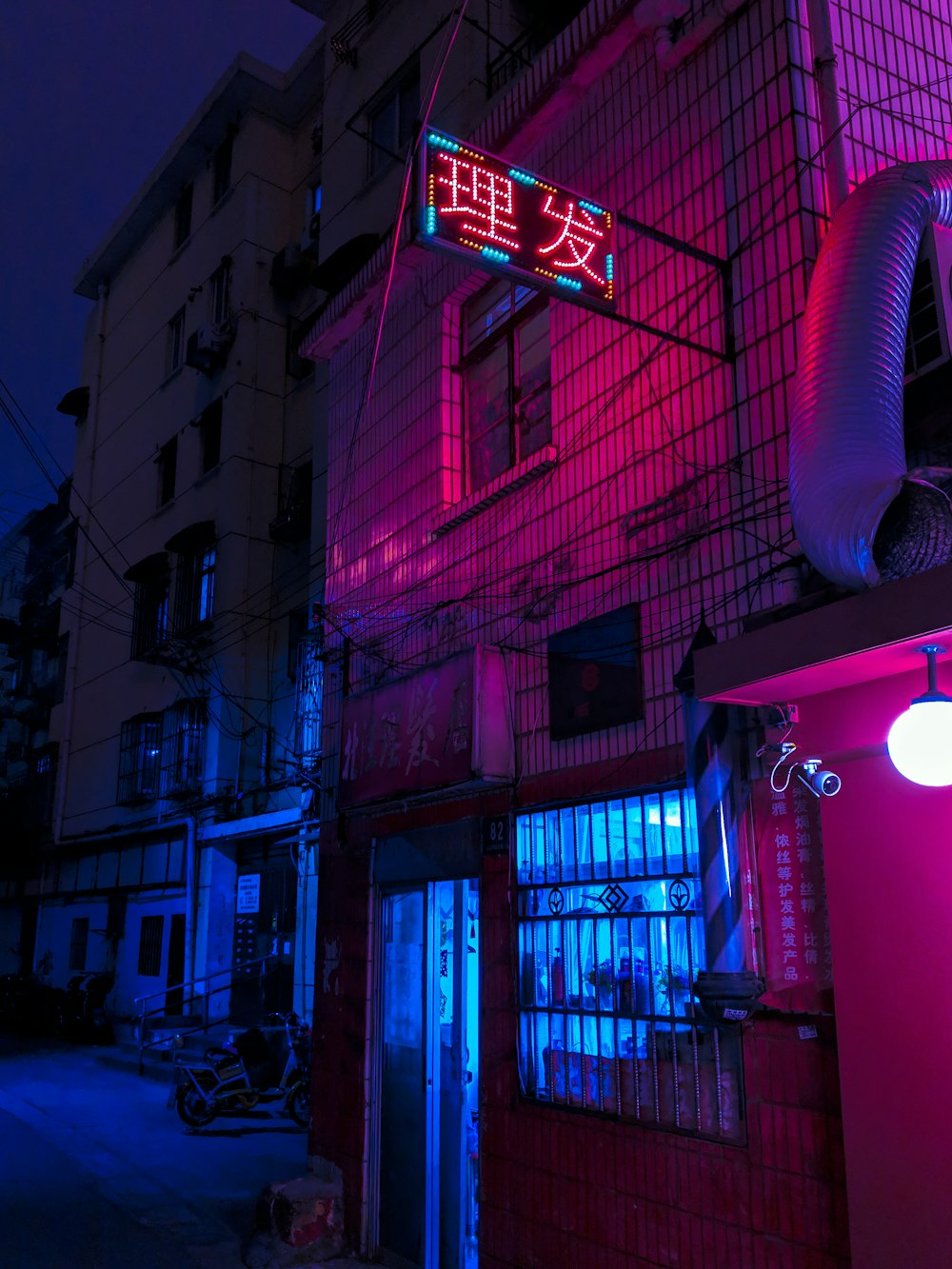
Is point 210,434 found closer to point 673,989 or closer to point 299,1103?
point 299,1103

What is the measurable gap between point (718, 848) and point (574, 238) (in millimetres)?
3589

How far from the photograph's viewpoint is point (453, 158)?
584 centimetres

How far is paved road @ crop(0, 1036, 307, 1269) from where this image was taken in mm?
8609

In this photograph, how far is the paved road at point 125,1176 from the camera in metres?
8.61

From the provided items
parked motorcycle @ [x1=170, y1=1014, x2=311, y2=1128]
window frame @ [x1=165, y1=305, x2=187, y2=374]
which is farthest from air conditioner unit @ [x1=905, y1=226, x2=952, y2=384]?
window frame @ [x1=165, y1=305, x2=187, y2=374]

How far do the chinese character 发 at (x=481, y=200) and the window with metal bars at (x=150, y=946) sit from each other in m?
19.4

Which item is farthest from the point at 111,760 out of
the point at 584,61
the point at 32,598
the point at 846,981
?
the point at 846,981

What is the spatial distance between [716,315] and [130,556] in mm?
21752

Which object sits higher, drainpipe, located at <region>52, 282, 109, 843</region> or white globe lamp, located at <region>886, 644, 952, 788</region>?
drainpipe, located at <region>52, 282, 109, 843</region>

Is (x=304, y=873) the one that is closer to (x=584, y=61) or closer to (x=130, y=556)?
(x=130, y=556)

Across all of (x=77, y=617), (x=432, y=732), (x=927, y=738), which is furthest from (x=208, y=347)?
(x=927, y=738)

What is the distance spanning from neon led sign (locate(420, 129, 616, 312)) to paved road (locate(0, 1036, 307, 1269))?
783 cm

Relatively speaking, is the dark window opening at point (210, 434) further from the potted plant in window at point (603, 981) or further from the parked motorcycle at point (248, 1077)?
the potted plant in window at point (603, 981)

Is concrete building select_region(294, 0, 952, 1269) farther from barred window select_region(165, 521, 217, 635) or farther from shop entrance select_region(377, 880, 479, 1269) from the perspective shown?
barred window select_region(165, 521, 217, 635)
